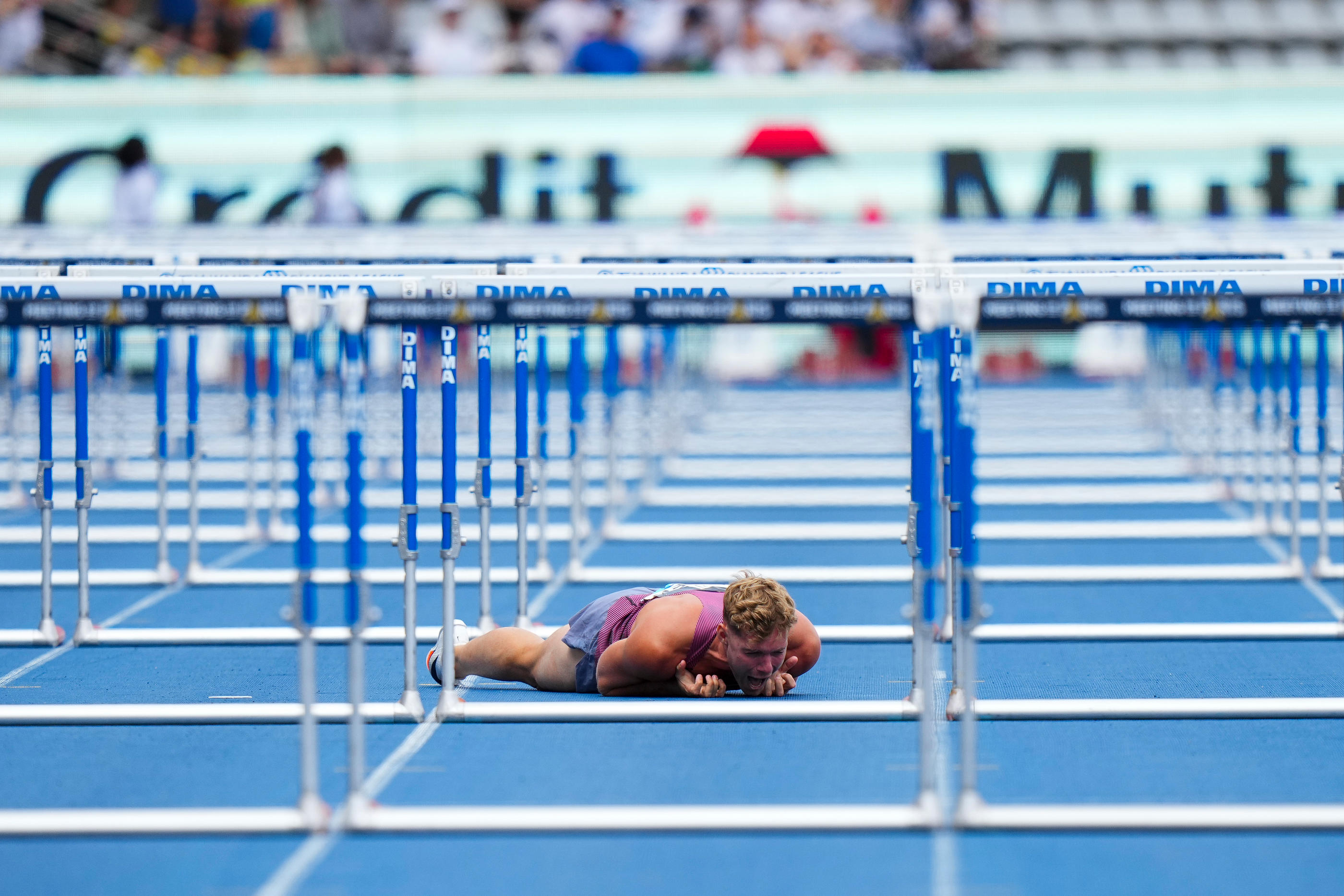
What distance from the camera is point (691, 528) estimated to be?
11289 millimetres

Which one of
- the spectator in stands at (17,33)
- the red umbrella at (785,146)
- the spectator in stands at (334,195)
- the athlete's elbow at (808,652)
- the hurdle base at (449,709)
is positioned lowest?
the hurdle base at (449,709)

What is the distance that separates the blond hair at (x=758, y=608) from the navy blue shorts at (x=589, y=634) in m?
0.69

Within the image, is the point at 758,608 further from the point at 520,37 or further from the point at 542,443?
the point at 520,37

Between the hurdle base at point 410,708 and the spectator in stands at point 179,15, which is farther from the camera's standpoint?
the spectator in stands at point 179,15

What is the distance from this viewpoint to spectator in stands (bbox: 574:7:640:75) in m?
21.1

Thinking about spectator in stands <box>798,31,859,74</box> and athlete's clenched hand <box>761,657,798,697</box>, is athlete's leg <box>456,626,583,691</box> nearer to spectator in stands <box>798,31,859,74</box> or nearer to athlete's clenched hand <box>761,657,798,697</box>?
athlete's clenched hand <box>761,657,798,697</box>

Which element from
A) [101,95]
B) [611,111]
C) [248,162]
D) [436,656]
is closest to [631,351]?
[611,111]

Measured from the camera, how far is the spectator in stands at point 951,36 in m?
21.1

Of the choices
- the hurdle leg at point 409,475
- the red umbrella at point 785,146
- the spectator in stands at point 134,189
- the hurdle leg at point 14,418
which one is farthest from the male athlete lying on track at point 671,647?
the red umbrella at point 785,146

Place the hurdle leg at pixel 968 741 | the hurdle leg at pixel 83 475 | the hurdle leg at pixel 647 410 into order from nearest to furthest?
the hurdle leg at pixel 968 741
the hurdle leg at pixel 83 475
the hurdle leg at pixel 647 410

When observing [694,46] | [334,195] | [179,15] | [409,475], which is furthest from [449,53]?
[409,475]

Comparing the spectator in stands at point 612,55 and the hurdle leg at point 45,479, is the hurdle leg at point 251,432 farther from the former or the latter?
the spectator in stands at point 612,55

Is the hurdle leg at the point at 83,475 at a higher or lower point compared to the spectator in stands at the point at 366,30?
lower

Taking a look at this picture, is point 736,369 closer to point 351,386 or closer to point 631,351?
point 631,351
